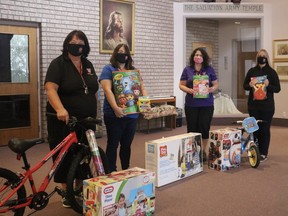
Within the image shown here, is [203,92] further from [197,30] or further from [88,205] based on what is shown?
[197,30]

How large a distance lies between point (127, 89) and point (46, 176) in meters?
1.15

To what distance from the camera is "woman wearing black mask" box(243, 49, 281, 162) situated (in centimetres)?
485

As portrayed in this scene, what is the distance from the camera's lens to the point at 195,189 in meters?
3.84

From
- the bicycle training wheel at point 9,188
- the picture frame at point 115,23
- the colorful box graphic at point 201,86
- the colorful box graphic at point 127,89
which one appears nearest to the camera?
the bicycle training wheel at point 9,188

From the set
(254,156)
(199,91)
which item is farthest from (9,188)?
(254,156)

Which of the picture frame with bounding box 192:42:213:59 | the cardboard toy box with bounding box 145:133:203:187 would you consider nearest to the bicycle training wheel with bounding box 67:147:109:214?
the cardboard toy box with bounding box 145:133:203:187

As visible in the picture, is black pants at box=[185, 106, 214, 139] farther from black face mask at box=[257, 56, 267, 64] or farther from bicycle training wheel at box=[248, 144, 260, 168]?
black face mask at box=[257, 56, 267, 64]

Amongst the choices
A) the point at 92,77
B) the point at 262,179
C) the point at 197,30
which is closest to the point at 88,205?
the point at 92,77

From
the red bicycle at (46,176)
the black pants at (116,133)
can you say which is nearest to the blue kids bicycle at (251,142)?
the black pants at (116,133)

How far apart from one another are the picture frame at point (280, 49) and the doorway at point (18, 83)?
540cm

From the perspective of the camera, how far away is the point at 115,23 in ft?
24.4

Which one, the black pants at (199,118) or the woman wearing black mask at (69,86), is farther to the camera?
the black pants at (199,118)

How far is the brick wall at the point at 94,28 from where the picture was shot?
617cm

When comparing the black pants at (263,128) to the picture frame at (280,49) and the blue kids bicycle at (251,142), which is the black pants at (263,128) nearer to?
the blue kids bicycle at (251,142)
